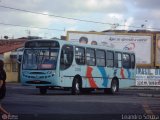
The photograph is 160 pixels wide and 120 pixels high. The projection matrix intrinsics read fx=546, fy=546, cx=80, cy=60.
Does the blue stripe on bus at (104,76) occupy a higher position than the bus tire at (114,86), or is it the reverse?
the blue stripe on bus at (104,76)

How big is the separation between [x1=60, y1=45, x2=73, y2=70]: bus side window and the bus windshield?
1.33 ft

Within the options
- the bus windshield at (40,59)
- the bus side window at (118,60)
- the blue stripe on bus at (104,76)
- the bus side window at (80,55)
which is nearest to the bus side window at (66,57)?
the bus windshield at (40,59)

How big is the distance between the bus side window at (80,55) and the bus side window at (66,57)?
2.12 feet

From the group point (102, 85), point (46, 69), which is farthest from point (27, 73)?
point (102, 85)

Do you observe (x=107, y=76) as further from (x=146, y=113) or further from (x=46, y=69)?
A: (x=146, y=113)

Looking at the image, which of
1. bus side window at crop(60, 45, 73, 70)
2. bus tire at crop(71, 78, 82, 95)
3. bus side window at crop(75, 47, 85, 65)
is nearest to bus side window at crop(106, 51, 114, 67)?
bus side window at crop(75, 47, 85, 65)

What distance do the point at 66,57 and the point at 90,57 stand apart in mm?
2982

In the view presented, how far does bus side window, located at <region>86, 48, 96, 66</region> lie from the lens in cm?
3203

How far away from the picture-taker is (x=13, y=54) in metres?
68.0

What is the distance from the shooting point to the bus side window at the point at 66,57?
29.3 meters

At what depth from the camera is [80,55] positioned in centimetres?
3117

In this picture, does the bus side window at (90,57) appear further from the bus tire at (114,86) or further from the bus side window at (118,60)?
the bus side window at (118,60)

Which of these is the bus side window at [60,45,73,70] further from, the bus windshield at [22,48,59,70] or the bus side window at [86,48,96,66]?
the bus side window at [86,48,96,66]

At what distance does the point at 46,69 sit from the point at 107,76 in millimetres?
5960
